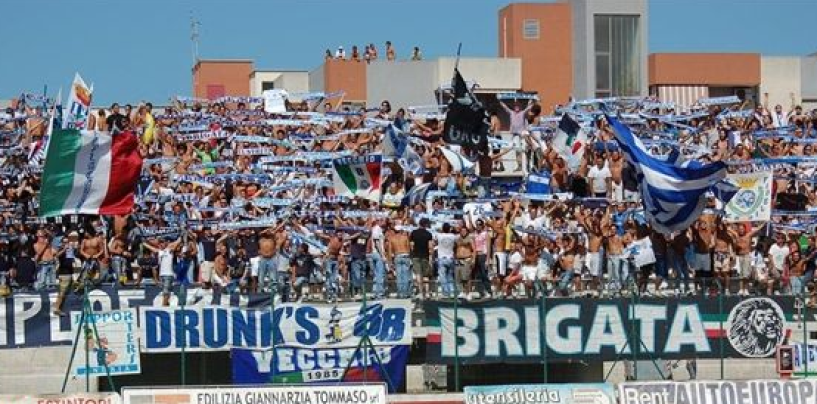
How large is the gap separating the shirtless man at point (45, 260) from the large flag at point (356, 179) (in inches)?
244

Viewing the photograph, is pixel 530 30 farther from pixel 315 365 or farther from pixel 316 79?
pixel 315 365

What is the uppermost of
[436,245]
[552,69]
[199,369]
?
[552,69]

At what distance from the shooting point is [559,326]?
86.4 feet

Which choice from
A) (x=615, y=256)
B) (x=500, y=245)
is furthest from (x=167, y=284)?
(x=615, y=256)

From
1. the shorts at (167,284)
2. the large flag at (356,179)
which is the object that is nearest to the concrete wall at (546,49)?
the large flag at (356,179)

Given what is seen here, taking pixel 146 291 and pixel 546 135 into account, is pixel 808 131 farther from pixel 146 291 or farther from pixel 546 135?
pixel 146 291

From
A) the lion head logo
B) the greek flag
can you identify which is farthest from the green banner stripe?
the lion head logo

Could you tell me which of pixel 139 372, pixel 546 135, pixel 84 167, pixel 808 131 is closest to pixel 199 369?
pixel 139 372

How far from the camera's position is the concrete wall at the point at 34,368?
84.0ft

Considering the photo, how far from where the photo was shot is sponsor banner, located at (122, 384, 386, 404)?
23375mm

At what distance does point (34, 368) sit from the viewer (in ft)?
84.2

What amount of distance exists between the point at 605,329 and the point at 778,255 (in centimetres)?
477

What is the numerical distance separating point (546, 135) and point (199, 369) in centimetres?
1355

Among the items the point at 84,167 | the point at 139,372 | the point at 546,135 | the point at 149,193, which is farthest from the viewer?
the point at 546,135
